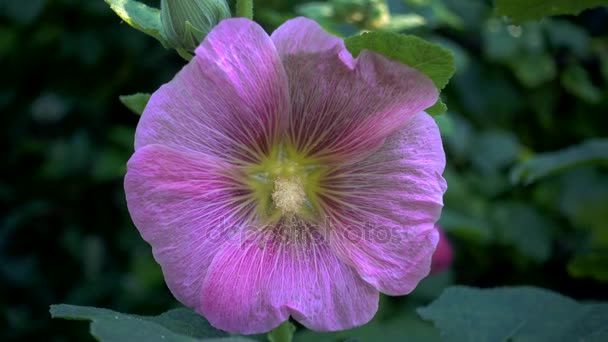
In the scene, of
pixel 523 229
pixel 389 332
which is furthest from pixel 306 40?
pixel 523 229

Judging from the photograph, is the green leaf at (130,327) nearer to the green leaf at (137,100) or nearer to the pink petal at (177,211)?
the pink petal at (177,211)

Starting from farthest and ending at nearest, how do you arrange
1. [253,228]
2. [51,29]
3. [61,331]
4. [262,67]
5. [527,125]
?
[527,125] < [51,29] < [61,331] < [253,228] < [262,67]

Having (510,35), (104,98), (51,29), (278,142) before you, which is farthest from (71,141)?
(278,142)

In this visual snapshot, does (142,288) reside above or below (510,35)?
below

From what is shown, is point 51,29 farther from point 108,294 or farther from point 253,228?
point 253,228

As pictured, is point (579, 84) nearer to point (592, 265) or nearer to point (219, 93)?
point (592, 265)

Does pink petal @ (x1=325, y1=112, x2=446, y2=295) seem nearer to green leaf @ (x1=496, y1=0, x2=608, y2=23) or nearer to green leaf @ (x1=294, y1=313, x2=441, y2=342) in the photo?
green leaf @ (x1=496, y1=0, x2=608, y2=23)

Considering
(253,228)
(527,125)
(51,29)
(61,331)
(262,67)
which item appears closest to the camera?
(262,67)
